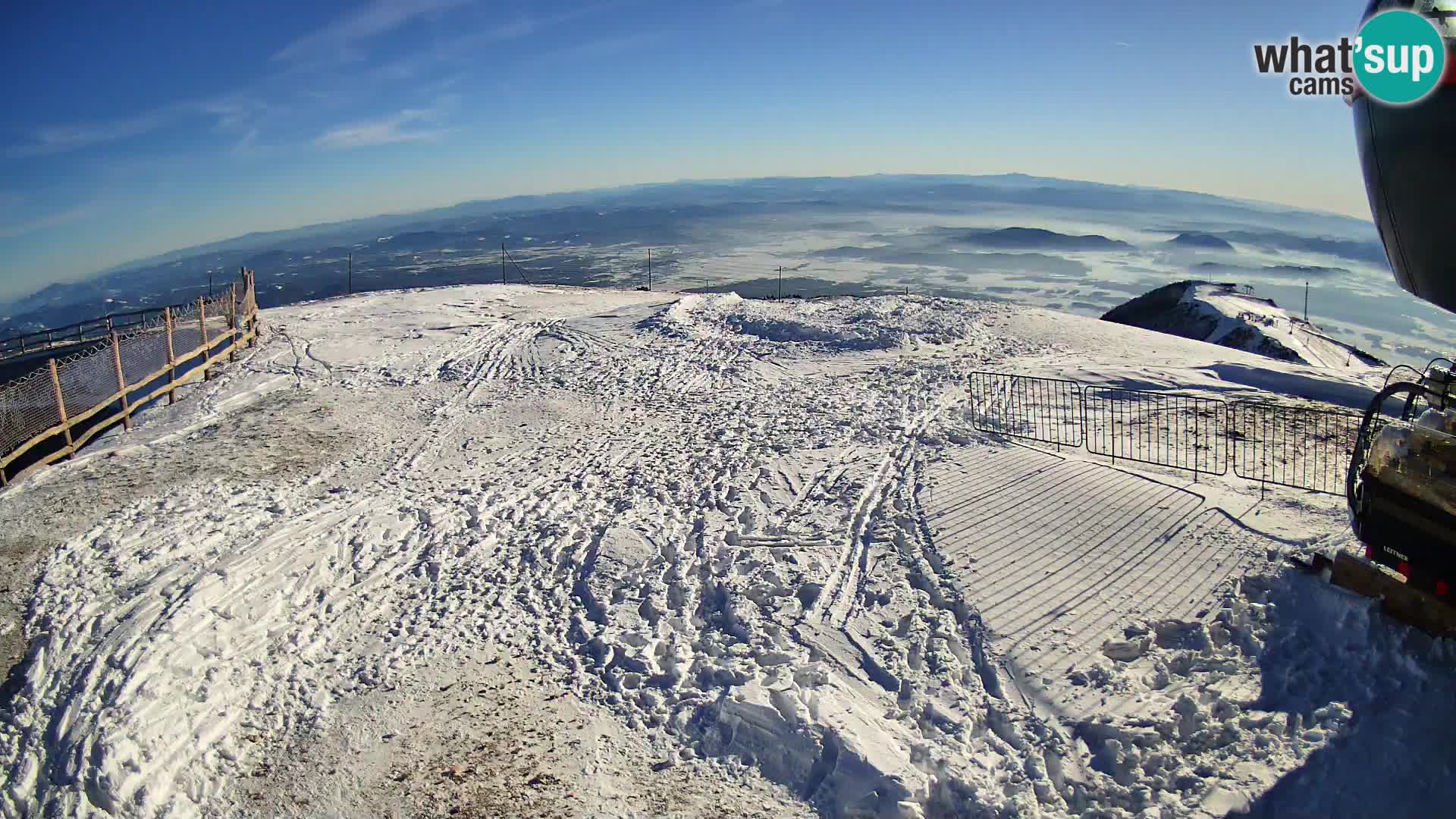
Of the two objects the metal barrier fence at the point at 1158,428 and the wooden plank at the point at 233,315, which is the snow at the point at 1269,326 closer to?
the metal barrier fence at the point at 1158,428

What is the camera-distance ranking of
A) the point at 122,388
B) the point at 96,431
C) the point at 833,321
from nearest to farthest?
1. the point at 96,431
2. the point at 122,388
3. the point at 833,321

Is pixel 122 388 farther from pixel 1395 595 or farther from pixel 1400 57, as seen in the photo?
pixel 1395 595

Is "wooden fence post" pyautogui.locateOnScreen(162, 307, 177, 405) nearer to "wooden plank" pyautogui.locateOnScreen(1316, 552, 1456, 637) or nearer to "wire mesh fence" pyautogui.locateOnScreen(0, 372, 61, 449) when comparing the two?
"wire mesh fence" pyautogui.locateOnScreen(0, 372, 61, 449)

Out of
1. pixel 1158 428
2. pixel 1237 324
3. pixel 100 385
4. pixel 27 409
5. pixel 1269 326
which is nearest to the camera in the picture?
pixel 27 409

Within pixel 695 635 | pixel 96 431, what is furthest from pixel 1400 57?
pixel 96 431

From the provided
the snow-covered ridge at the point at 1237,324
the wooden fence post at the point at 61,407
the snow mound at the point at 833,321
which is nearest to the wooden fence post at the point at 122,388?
the wooden fence post at the point at 61,407

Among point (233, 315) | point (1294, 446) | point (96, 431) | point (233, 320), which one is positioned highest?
point (233, 315)
